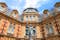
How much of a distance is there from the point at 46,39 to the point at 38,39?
5.44ft

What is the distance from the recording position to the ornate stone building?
16172mm

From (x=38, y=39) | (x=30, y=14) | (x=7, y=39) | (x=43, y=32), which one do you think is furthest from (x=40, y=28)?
(x=7, y=39)

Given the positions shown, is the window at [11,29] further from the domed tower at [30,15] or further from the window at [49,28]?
the window at [49,28]

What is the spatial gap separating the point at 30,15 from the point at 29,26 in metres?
5.25

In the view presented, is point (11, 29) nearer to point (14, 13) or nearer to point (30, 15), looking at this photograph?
point (14, 13)

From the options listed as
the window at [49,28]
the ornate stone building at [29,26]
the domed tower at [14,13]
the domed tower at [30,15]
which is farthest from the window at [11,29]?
the window at [49,28]

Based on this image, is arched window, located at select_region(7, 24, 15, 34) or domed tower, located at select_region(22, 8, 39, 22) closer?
arched window, located at select_region(7, 24, 15, 34)

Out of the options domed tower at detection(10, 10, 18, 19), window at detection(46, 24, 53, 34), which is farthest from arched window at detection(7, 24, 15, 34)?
window at detection(46, 24, 53, 34)

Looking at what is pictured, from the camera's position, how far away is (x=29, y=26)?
57.9ft

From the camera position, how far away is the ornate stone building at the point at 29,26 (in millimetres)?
16172

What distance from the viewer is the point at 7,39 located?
51.9 feet

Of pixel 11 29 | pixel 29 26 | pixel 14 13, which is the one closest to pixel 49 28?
pixel 29 26

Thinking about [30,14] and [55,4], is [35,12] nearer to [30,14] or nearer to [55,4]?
[30,14]

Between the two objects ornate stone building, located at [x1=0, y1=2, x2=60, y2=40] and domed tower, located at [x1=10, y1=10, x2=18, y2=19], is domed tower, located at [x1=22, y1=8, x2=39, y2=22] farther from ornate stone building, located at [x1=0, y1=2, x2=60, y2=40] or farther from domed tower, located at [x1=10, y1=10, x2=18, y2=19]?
domed tower, located at [x1=10, y1=10, x2=18, y2=19]
